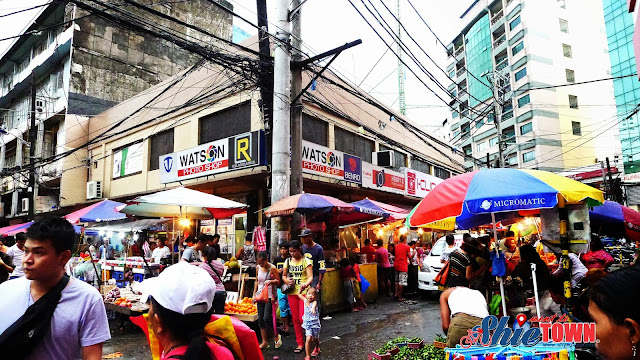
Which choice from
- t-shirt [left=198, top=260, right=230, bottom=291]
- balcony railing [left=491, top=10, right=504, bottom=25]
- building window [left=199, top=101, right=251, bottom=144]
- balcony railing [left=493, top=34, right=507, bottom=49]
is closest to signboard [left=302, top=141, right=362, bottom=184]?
building window [left=199, top=101, right=251, bottom=144]

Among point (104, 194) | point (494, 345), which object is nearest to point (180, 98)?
point (104, 194)

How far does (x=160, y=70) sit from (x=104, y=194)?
9.63 metres

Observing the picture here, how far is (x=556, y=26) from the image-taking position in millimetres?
48031

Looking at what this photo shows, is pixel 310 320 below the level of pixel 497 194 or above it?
below

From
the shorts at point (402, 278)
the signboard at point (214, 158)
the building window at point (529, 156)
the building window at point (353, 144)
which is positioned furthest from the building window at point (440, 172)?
the building window at point (529, 156)

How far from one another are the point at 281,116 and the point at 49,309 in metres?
7.84

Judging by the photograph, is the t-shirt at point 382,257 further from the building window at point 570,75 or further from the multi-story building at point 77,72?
the building window at point 570,75

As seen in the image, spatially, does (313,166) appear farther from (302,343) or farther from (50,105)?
(50,105)

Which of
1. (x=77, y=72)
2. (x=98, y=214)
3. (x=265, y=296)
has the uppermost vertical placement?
(x=77, y=72)

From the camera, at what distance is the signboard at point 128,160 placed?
1786 cm

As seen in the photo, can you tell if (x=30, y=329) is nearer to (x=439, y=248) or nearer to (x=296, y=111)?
(x=296, y=111)

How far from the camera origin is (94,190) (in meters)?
19.3

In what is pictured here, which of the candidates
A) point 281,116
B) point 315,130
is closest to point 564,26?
point 315,130

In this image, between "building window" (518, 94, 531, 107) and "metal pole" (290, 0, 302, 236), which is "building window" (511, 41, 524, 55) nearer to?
"building window" (518, 94, 531, 107)
